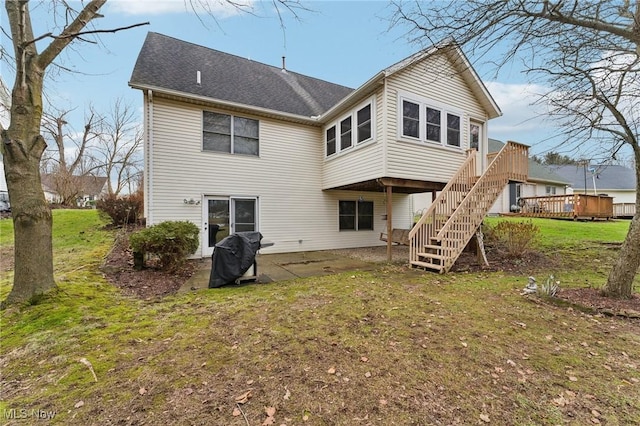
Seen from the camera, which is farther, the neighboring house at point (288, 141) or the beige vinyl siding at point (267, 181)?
the beige vinyl siding at point (267, 181)

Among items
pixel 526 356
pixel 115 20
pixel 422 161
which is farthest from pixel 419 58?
pixel 526 356

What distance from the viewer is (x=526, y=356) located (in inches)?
115

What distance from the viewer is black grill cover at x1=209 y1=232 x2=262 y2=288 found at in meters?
5.52

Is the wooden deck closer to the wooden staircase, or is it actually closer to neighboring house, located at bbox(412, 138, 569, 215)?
neighboring house, located at bbox(412, 138, 569, 215)

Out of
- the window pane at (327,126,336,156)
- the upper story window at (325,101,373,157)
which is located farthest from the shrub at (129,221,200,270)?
the window pane at (327,126,336,156)

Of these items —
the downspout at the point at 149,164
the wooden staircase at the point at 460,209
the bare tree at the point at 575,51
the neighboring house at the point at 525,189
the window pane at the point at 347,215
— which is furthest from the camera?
the neighboring house at the point at 525,189

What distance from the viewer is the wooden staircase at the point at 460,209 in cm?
687

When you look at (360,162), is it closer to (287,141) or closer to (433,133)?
(433,133)

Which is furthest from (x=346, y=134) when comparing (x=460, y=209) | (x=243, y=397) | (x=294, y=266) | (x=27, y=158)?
(x=243, y=397)

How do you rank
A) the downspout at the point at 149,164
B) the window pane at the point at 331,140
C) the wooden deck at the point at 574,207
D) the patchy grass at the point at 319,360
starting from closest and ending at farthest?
the patchy grass at the point at 319,360
the downspout at the point at 149,164
the window pane at the point at 331,140
the wooden deck at the point at 574,207

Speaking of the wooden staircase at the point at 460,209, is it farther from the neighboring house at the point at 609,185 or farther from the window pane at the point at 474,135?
the neighboring house at the point at 609,185

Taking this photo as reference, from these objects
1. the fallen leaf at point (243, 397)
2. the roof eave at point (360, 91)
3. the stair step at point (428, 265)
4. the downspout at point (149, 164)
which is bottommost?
the fallen leaf at point (243, 397)

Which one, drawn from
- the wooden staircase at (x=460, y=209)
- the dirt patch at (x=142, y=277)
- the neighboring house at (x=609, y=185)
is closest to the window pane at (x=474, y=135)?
the wooden staircase at (x=460, y=209)

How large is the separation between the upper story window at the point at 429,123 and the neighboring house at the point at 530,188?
14948 mm
